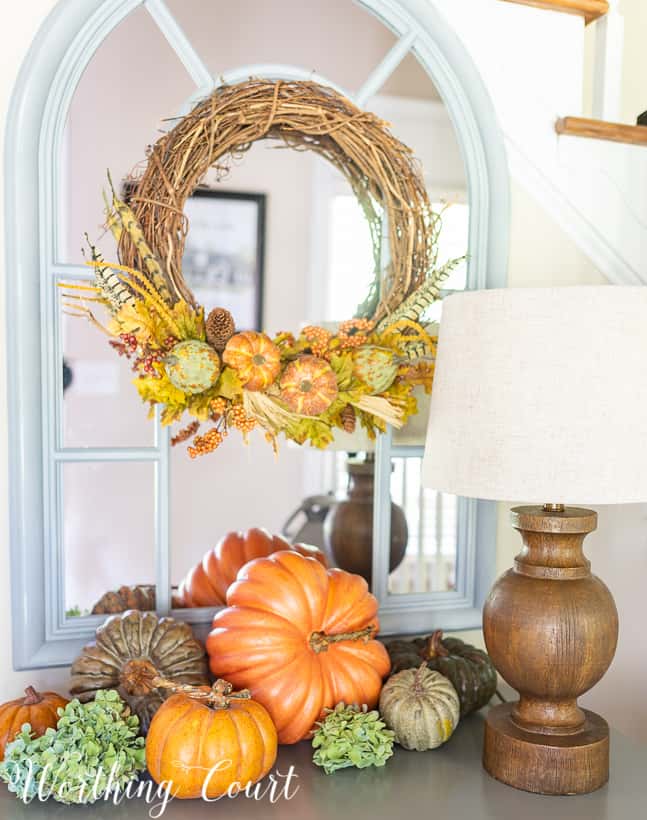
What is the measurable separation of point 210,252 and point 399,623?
760mm

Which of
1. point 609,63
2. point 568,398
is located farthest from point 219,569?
point 609,63

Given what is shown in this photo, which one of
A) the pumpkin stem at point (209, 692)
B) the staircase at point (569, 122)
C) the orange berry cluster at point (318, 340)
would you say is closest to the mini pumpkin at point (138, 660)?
the pumpkin stem at point (209, 692)

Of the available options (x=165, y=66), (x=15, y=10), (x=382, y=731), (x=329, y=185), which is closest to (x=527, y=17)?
(x=329, y=185)

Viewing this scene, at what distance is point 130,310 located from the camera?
48.0 inches

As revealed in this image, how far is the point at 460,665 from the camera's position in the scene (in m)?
1.31

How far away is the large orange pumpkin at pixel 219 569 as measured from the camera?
1.42 m

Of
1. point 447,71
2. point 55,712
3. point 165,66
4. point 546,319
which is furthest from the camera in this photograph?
point 447,71

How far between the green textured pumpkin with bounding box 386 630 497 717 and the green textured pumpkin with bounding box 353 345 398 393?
421 millimetres

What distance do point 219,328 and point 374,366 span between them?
0.87 feet

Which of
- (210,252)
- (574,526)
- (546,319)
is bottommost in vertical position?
(574,526)

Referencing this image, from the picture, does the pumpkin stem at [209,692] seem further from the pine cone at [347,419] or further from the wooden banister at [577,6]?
the wooden banister at [577,6]

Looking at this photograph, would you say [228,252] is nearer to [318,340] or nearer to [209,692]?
[318,340]

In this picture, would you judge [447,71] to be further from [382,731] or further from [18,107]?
[382,731]

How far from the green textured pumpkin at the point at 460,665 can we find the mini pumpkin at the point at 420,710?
0.27 feet
